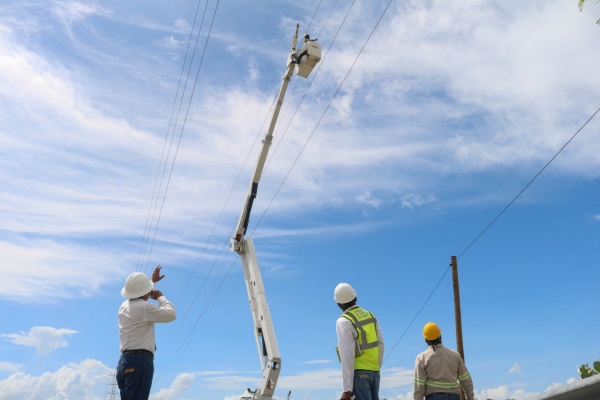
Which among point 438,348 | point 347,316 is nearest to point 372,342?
point 347,316

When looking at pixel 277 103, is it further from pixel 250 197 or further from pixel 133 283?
pixel 133 283

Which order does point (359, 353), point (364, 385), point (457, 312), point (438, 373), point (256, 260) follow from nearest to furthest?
point (364, 385) → point (359, 353) → point (438, 373) → point (256, 260) → point (457, 312)

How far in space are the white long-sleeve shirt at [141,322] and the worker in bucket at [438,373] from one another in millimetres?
3132

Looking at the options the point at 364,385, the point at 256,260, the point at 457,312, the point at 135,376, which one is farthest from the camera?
the point at 457,312

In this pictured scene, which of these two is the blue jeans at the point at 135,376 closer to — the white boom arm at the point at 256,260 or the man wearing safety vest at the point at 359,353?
the man wearing safety vest at the point at 359,353

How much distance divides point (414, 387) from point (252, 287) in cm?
1022

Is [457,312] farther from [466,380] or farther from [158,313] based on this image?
[158,313]

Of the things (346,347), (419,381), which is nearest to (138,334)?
(346,347)

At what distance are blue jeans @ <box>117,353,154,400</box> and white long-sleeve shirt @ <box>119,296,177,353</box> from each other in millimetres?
114

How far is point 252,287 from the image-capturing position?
16219mm

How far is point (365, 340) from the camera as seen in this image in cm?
571

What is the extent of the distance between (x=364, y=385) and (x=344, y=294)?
1055mm

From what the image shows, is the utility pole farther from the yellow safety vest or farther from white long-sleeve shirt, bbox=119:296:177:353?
white long-sleeve shirt, bbox=119:296:177:353

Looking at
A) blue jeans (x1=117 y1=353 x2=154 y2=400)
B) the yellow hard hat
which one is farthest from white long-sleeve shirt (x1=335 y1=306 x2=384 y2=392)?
blue jeans (x1=117 y1=353 x2=154 y2=400)
